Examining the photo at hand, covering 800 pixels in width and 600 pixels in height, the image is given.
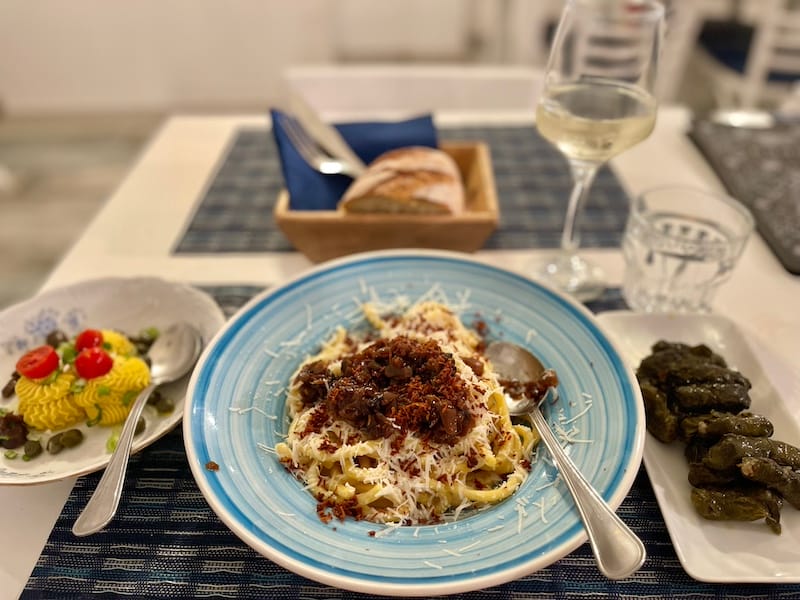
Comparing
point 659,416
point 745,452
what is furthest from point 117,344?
point 745,452

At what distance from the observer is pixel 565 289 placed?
1.41 m

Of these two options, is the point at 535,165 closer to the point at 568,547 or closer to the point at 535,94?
the point at 535,94

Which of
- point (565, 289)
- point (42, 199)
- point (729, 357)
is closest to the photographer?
point (729, 357)

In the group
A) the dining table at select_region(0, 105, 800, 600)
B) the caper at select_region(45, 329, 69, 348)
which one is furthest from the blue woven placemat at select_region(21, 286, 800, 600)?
the caper at select_region(45, 329, 69, 348)

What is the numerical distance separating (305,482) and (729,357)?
86 centimetres

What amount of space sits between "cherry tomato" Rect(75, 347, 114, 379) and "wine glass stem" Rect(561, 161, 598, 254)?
108 centimetres

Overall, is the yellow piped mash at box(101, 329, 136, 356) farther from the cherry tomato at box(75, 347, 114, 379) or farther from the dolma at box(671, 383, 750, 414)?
the dolma at box(671, 383, 750, 414)

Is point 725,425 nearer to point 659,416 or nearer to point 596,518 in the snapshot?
point 659,416

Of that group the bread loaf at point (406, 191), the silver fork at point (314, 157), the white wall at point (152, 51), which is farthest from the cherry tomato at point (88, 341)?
the white wall at point (152, 51)

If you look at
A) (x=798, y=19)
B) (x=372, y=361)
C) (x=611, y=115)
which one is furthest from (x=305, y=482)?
(x=798, y=19)

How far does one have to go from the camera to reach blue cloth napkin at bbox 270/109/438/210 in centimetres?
152

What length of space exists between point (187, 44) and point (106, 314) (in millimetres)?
4117

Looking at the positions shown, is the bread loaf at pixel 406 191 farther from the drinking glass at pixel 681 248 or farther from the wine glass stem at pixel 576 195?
the drinking glass at pixel 681 248

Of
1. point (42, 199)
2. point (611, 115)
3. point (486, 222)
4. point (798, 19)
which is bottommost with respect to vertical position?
point (42, 199)
